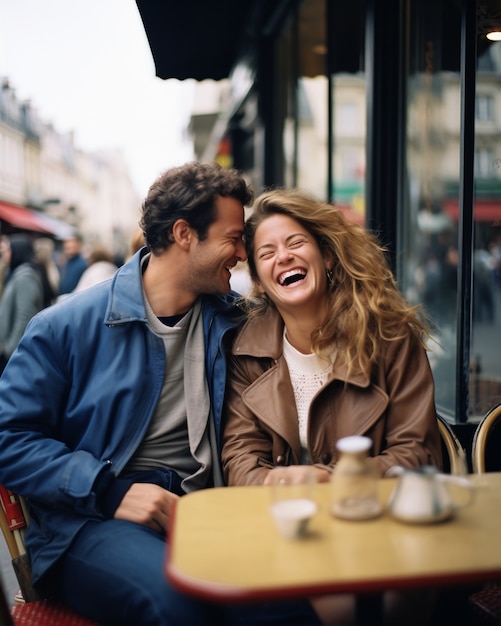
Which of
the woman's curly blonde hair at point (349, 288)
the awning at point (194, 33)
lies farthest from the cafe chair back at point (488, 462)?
the awning at point (194, 33)

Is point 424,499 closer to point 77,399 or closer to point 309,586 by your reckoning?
point 309,586

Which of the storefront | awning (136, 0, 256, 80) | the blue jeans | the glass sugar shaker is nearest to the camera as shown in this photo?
the glass sugar shaker

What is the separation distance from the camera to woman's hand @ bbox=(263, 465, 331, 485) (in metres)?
2.15

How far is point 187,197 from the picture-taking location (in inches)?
107

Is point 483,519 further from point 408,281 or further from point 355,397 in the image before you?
point 408,281

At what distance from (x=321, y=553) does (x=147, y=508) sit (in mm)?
901

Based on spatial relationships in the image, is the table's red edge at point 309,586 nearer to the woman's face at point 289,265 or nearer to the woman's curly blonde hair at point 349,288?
the woman's curly blonde hair at point 349,288

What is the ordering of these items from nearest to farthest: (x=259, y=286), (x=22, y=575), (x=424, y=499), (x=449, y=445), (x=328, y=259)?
(x=424, y=499), (x=22, y=575), (x=449, y=445), (x=328, y=259), (x=259, y=286)

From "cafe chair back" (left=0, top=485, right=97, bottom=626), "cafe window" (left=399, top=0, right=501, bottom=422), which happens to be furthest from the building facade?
"cafe chair back" (left=0, top=485, right=97, bottom=626)

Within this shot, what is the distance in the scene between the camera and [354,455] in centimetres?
167

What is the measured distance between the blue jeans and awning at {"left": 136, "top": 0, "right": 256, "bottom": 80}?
152 inches

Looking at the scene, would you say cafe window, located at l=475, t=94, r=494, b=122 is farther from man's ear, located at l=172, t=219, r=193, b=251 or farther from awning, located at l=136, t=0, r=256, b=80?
awning, located at l=136, t=0, r=256, b=80

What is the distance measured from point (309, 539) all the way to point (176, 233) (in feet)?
4.84

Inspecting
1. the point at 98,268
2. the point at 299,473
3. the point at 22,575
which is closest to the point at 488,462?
the point at 299,473
